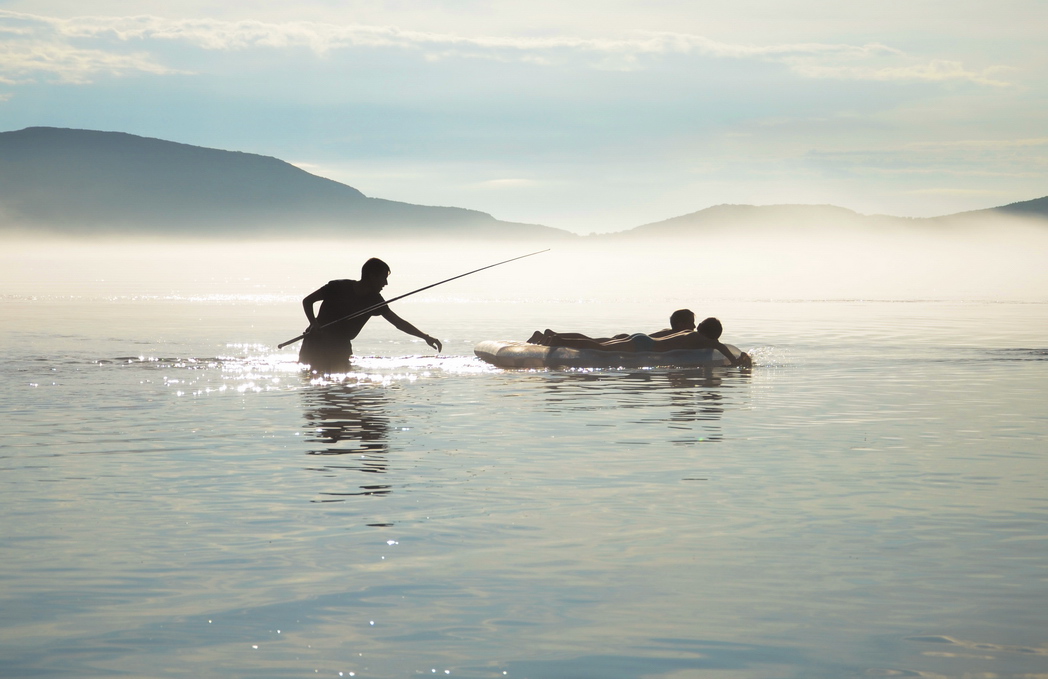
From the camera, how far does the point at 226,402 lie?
1509 cm

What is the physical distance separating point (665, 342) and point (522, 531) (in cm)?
1326

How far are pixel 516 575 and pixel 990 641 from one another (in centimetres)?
236

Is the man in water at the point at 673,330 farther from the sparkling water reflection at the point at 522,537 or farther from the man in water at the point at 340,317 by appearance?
the sparkling water reflection at the point at 522,537

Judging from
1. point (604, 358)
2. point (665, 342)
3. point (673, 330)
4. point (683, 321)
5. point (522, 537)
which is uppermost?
point (683, 321)

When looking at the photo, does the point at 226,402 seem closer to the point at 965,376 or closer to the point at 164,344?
the point at 965,376

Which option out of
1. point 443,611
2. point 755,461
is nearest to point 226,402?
point 755,461

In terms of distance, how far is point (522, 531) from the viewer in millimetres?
7598

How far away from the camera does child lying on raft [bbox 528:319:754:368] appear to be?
67.4 feet

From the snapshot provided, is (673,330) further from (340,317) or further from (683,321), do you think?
(340,317)

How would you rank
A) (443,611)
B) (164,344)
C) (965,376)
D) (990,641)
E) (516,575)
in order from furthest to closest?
(164,344) → (965,376) → (516,575) → (443,611) → (990,641)

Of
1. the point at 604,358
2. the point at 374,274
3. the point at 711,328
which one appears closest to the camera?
the point at 374,274

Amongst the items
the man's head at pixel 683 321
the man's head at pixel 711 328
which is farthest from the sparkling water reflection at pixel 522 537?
the man's head at pixel 683 321

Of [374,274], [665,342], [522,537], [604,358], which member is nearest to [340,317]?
[374,274]

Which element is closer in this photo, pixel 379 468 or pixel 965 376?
pixel 379 468
